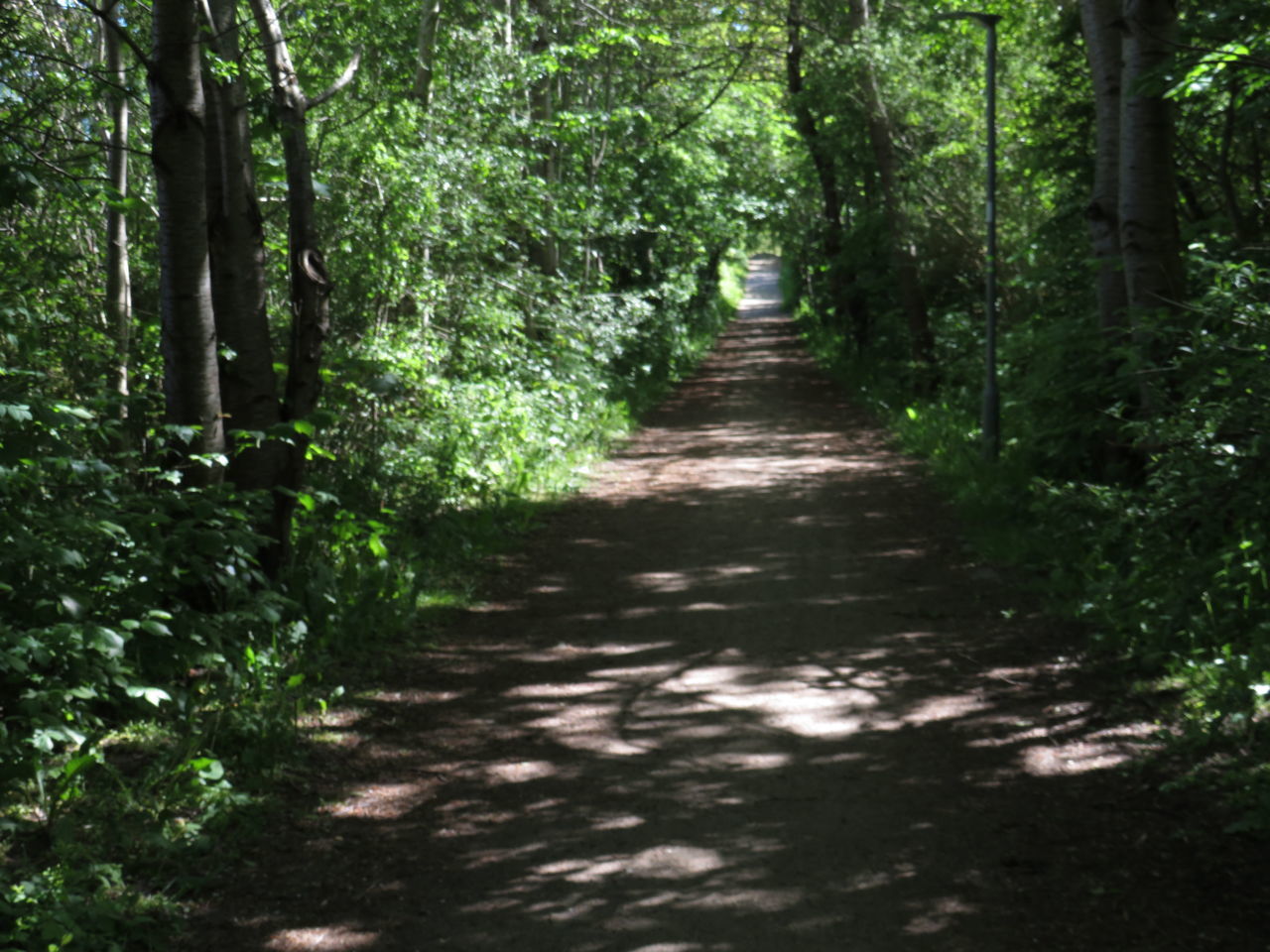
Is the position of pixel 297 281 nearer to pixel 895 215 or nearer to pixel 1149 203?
pixel 1149 203

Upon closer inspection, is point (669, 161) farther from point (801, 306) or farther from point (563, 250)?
point (801, 306)

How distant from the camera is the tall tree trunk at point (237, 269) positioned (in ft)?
24.4

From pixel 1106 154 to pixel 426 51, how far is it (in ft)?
23.8

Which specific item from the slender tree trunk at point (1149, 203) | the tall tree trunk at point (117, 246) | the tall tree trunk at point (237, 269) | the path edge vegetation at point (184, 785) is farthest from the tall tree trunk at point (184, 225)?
the slender tree trunk at point (1149, 203)

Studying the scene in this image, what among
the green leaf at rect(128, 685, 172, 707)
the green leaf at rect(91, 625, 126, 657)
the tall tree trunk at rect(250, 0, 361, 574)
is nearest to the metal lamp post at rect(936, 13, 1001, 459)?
the tall tree trunk at rect(250, 0, 361, 574)

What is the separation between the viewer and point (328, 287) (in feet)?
26.0

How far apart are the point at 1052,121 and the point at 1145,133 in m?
4.47

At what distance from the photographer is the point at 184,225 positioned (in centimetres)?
665

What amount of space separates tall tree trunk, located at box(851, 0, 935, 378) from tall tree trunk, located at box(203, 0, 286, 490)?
45.4 ft

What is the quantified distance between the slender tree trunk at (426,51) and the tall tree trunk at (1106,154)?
6.68m

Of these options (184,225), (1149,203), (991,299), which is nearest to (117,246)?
(184,225)

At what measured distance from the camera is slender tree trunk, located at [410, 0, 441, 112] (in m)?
12.9

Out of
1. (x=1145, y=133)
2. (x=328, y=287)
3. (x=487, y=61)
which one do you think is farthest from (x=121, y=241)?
(x=1145, y=133)

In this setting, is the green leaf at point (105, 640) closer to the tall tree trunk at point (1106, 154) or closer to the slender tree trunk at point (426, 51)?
the tall tree trunk at point (1106, 154)
